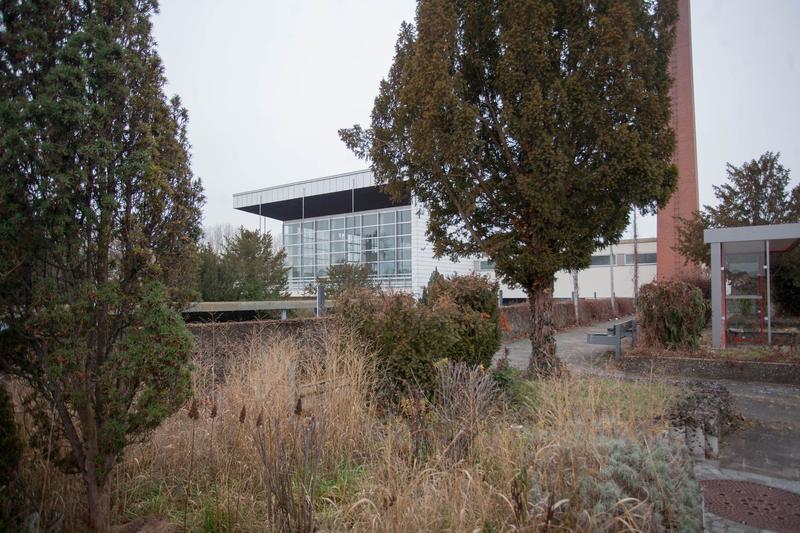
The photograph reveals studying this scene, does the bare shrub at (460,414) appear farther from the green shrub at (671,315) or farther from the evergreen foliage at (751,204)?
the evergreen foliage at (751,204)

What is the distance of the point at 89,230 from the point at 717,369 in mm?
9746

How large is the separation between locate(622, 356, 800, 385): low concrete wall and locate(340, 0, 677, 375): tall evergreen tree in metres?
2.62

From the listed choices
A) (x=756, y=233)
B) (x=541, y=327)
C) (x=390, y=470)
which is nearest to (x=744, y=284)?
(x=756, y=233)

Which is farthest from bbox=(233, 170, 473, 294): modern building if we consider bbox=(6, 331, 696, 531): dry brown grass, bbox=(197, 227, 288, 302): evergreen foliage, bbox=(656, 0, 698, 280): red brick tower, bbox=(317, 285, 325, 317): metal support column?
bbox=(6, 331, 696, 531): dry brown grass

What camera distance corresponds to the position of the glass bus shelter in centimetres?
1095

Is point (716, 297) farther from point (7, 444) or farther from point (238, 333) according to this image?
point (7, 444)

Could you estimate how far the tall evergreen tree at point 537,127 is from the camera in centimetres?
705

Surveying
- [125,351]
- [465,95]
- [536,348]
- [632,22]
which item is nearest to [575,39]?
[632,22]

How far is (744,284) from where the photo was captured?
12.3 metres

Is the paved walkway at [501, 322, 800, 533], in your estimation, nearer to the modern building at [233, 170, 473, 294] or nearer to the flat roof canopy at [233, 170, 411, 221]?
the flat roof canopy at [233, 170, 411, 221]

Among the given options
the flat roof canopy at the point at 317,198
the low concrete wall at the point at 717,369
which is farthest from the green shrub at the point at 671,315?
the flat roof canopy at the point at 317,198

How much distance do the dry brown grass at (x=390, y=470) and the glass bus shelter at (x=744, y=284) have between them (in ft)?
26.2

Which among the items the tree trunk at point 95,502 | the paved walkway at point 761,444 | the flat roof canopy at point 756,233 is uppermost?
the flat roof canopy at point 756,233

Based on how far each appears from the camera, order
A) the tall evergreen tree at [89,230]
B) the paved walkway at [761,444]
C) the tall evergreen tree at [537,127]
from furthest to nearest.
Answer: the tall evergreen tree at [537,127], the paved walkway at [761,444], the tall evergreen tree at [89,230]
